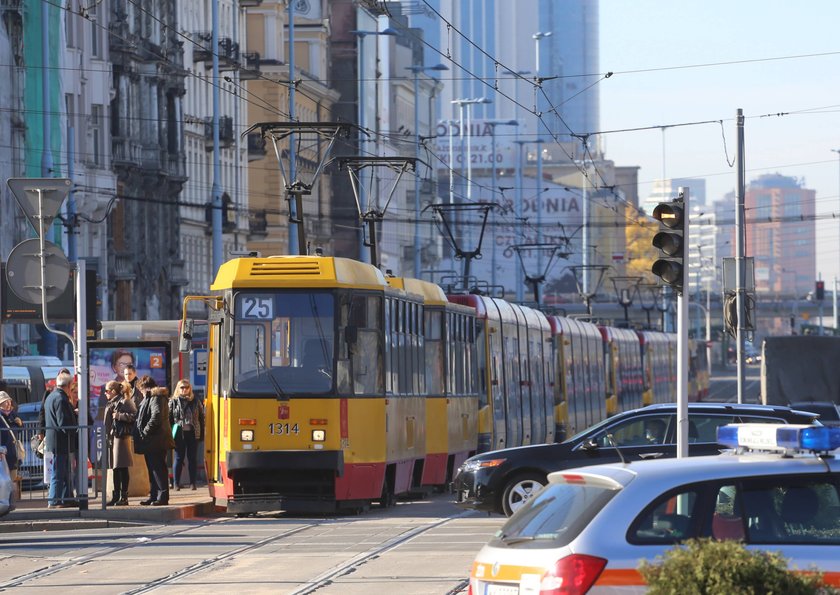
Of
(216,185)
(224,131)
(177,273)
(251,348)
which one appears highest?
(224,131)

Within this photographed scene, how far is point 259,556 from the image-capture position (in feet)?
56.1

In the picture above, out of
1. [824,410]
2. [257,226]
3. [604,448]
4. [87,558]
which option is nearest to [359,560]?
[87,558]

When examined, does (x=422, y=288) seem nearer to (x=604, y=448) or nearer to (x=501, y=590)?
(x=604, y=448)

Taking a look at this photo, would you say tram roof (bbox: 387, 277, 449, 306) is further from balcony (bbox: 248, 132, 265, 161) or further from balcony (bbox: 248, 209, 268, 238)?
balcony (bbox: 248, 209, 268, 238)

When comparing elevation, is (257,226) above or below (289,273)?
above

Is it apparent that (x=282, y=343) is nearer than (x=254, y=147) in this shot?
Yes

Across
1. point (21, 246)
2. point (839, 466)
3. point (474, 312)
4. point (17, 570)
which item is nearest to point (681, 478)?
point (839, 466)

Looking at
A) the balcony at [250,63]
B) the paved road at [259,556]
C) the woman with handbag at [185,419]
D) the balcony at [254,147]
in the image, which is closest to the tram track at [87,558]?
the paved road at [259,556]

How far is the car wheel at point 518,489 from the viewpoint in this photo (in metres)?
20.1

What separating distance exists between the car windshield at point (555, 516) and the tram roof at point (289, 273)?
40.9 ft

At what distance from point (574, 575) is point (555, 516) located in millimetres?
501

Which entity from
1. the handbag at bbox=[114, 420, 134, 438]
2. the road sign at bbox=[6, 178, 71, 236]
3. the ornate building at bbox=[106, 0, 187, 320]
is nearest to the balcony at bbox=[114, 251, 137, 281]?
the ornate building at bbox=[106, 0, 187, 320]

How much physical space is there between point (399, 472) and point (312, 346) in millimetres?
2712

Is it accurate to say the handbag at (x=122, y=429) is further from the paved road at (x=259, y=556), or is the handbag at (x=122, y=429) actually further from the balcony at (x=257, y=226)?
the balcony at (x=257, y=226)
